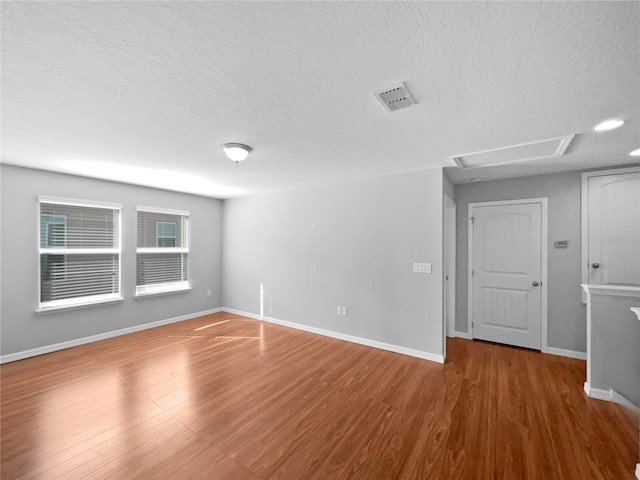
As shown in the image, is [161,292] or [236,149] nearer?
[236,149]

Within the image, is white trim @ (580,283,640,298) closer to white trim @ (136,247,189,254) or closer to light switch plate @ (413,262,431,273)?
light switch plate @ (413,262,431,273)

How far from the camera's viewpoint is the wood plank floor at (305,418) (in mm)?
1763

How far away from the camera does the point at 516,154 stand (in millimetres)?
2861

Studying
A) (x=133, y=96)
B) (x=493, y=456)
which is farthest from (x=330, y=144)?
(x=493, y=456)

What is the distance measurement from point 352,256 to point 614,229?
3392 mm

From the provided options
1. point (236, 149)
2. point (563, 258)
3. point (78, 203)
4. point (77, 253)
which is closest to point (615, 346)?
point (563, 258)

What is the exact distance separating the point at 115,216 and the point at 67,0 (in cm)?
410

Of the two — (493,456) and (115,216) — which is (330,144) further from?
(115,216)

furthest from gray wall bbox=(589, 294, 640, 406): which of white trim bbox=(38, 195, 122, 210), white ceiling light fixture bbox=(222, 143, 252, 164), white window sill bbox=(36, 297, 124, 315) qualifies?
white trim bbox=(38, 195, 122, 210)

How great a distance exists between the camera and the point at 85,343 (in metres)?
3.90

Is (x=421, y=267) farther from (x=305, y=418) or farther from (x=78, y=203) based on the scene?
(x=78, y=203)

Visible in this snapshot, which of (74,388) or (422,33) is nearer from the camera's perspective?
(422,33)

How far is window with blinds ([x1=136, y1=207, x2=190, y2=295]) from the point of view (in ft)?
15.2

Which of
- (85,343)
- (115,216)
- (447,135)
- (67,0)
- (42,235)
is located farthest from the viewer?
(115,216)
